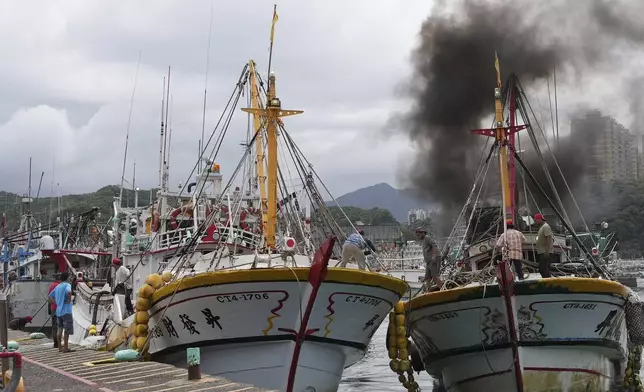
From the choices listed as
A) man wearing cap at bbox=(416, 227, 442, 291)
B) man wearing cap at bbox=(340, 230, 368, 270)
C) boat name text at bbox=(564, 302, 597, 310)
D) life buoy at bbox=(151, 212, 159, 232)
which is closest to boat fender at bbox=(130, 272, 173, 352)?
man wearing cap at bbox=(340, 230, 368, 270)

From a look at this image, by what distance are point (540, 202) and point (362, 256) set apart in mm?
21418

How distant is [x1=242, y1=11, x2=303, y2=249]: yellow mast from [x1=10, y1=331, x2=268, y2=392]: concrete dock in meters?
3.88

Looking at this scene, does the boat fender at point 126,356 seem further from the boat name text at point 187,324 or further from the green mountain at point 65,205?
the green mountain at point 65,205

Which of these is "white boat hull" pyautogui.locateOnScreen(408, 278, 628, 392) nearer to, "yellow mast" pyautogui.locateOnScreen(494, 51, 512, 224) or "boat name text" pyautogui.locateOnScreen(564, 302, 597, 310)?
"boat name text" pyautogui.locateOnScreen(564, 302, 597, 310)

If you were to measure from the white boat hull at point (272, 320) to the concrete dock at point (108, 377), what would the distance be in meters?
1.28

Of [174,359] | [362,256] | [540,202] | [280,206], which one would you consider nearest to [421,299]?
[362,256]

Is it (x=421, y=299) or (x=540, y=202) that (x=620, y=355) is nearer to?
(x=421, y=299)

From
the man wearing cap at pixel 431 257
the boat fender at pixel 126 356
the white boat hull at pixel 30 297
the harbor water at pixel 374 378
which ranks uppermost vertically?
the man wearing cap at pixel 431 257

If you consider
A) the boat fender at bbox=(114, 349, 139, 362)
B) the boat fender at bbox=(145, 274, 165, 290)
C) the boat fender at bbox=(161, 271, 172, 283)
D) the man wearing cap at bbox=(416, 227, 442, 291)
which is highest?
the man wearing cap at bbox=(416, 227, 442, 291)

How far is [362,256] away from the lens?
13727 millimetres

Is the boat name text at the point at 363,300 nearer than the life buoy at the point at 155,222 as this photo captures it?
Yes

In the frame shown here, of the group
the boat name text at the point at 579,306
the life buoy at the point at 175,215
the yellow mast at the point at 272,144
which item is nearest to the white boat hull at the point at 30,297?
the life buoy at the point at 175,215

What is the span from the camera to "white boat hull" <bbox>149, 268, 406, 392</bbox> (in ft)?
42.3

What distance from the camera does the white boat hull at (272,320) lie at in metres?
12.9
